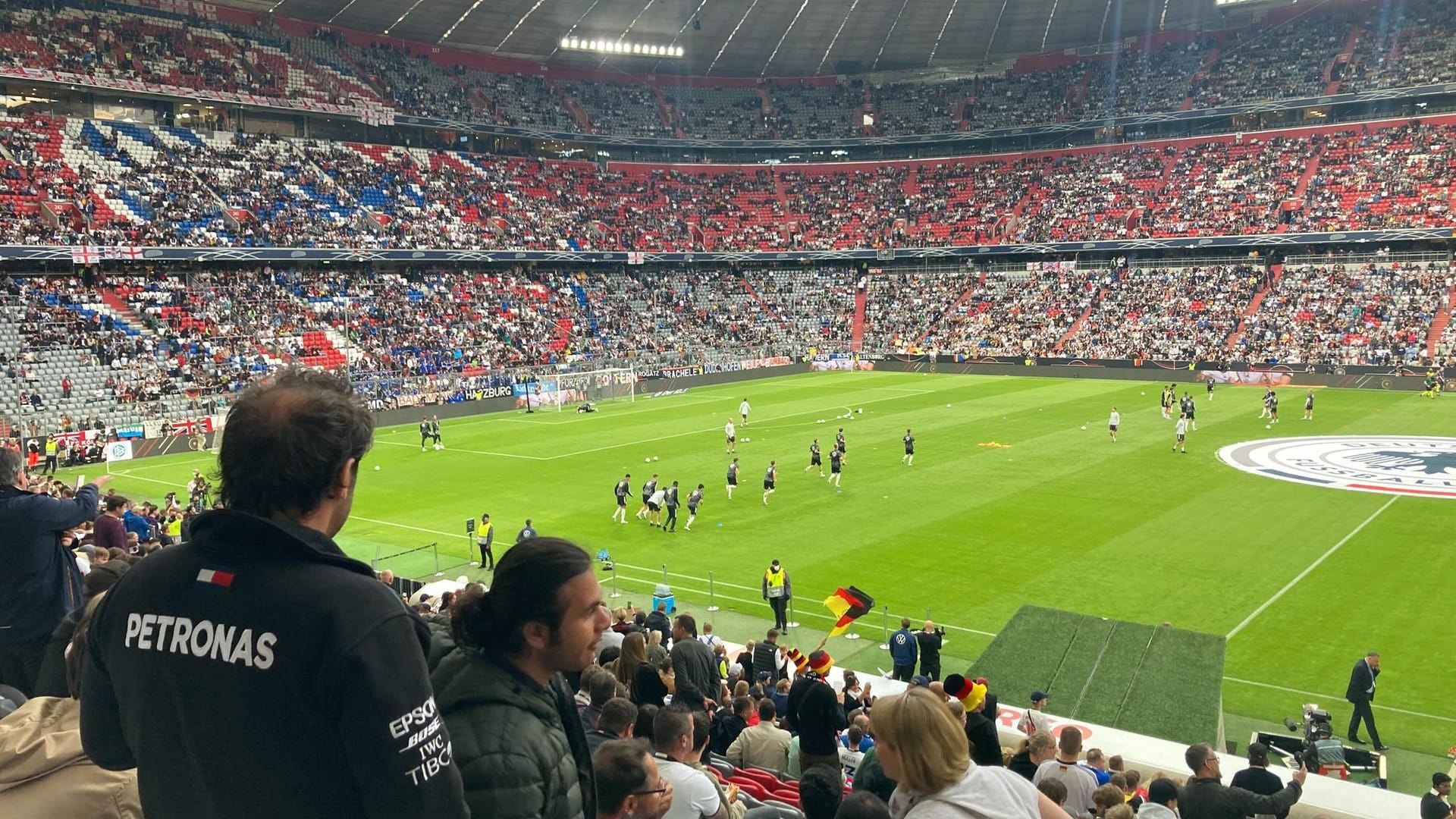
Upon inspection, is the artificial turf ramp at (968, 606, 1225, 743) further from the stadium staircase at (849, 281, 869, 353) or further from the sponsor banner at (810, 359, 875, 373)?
the stadium staircase at (849, 281, 869, 353)

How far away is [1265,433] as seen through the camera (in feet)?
140

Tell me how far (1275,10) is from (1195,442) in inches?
2489

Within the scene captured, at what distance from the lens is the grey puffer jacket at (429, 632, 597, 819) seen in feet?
10.6

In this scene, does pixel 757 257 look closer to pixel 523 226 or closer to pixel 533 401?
pixel 523 226

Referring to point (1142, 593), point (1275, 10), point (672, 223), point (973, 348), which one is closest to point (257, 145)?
point (672, 223)

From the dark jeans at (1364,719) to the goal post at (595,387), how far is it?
4647cm

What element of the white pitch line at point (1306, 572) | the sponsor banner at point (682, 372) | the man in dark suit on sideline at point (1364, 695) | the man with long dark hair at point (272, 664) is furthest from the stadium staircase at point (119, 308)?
the man with long dark hair at point (272, 664)

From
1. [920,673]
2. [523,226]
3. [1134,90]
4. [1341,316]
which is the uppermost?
[1134,90]

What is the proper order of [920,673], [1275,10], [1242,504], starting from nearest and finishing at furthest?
1. [920,673]
2. [1242,504]
3. [1275,10]

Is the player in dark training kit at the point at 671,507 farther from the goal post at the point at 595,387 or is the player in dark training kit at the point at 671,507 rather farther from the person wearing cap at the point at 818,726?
the goal post at the point at 595,387

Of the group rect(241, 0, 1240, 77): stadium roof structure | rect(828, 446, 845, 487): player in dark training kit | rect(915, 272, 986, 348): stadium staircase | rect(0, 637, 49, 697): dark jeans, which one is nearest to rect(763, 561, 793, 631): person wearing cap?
rect(828, 446, 845, 487): player in dark training kit

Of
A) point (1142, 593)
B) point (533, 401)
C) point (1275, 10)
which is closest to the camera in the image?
point (1142, 593)

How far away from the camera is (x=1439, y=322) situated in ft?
208

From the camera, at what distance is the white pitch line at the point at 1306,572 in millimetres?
20188
